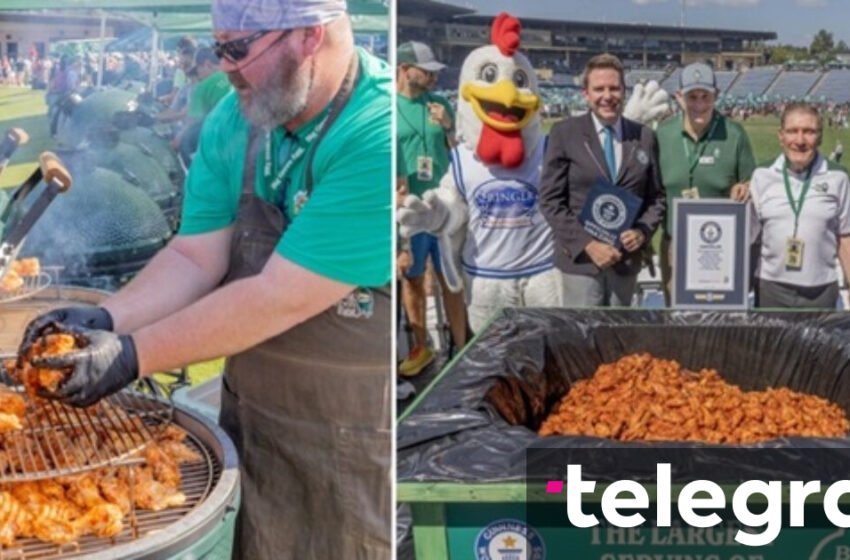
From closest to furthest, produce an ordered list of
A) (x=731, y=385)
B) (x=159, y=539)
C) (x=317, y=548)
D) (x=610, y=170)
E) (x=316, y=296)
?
(x=159, y=539) → (x=316, y=296) → (x=317, y=548) → (x=610, y=170) → (x=731, y=385)

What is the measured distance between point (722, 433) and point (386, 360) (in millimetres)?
987

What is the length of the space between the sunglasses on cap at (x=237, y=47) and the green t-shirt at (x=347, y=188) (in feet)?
0.27

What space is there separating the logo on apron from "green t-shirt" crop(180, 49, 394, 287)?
0.8 inches

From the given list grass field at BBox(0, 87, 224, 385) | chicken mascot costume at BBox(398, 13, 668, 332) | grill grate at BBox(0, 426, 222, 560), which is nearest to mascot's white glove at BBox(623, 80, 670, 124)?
chicken mascot costume at BBox(398, 13, 668, 332)

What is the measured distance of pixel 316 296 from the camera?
90.1 inches

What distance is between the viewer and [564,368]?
324 cm

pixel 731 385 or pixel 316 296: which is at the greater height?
pixel 316 296

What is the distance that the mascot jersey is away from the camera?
2.64 metres

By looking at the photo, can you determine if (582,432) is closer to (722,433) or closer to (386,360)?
(722,433)

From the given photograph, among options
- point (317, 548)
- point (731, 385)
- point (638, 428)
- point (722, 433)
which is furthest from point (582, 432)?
point (317, 548)

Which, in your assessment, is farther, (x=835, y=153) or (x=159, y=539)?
(x=835, y=153)

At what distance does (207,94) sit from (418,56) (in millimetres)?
447

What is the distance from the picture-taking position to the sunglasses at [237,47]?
225 centimetres

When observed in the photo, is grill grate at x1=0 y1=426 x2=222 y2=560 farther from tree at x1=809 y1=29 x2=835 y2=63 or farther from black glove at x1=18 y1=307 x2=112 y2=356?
tree at x1=809 y1=29 x2=835 y2=63
